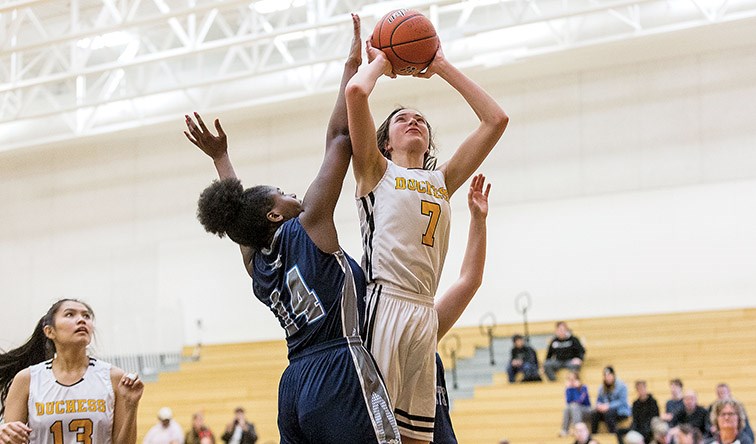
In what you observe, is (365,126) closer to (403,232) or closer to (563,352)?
(403,232)

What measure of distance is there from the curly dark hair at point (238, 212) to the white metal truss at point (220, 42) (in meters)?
11.3

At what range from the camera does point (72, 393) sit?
16.4ft

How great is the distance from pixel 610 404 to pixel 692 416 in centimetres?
131

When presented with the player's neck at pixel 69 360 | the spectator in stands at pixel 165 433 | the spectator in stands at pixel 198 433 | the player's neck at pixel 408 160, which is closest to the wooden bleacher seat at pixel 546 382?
the spectator in stands at pixel 198 433

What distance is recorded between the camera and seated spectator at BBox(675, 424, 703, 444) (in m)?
11.2

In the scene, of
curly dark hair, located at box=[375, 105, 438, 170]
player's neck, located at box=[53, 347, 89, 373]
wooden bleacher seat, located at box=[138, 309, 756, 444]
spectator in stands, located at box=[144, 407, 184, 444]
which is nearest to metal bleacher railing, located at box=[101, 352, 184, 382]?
wooden bleacher seat, located at box=[138, 309, 756, 444]

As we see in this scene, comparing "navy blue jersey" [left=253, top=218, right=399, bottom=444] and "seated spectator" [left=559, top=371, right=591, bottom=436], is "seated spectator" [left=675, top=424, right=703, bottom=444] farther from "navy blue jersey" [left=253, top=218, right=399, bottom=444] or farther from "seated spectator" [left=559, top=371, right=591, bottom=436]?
"navy blue jersey" [left=253, top=218, right=399, bottom=444]

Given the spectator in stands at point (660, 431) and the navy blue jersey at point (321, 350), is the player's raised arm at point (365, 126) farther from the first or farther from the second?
the spectator in stands at point (660, 431)

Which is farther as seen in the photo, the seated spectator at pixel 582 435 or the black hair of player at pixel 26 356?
the seated spectator at pixel 582 435

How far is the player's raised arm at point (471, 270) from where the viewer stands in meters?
4.64

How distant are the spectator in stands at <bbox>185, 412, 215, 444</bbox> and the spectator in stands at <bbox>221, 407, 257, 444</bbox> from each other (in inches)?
9.8

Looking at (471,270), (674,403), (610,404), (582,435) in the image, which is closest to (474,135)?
(471,270)

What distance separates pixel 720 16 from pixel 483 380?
6.90 m

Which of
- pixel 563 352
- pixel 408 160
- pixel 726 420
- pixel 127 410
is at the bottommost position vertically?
pixel 726 420
